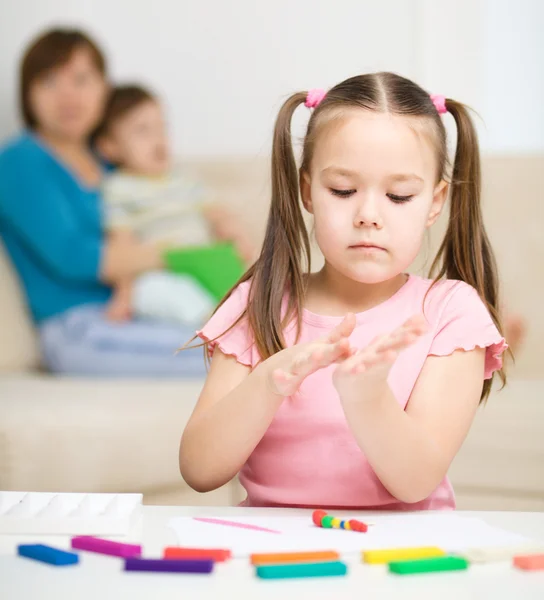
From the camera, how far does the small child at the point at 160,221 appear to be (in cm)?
223

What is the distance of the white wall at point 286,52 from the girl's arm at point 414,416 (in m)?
2.00

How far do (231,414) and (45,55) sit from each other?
5.85ft

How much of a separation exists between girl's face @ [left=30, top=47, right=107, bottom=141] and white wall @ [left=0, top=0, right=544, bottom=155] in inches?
14.7

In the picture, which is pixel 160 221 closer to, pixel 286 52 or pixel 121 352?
pixel 121 352

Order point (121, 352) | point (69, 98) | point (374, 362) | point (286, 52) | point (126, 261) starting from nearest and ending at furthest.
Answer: point (374, 362), point (121, 352), point (126, 261), point (69, 98), point (286, 52)

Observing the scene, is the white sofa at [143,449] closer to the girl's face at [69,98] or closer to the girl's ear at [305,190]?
the girl's ear at [305,190]

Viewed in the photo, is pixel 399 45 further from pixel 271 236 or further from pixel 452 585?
pixel 452 585

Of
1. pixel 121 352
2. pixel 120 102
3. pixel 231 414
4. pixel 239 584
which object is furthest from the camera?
pixel 120 102

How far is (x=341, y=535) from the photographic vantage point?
0.74 m

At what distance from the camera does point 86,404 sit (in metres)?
1.74

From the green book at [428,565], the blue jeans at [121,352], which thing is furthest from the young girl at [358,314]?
the blue jeans at [121,352]

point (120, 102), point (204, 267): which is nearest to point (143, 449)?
point (204, 267)

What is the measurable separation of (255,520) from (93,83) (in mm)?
1889

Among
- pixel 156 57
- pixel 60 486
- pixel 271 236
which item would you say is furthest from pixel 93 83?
pixel 271 236
